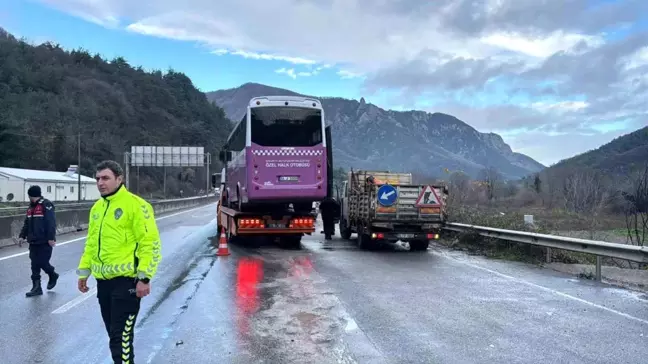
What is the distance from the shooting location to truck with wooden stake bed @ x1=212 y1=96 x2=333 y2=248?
51.3 ft

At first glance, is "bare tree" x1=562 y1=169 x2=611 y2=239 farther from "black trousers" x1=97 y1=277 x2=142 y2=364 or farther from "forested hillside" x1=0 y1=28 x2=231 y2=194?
"forested hillside" x1=0 y1=28 x2=231 y2=194

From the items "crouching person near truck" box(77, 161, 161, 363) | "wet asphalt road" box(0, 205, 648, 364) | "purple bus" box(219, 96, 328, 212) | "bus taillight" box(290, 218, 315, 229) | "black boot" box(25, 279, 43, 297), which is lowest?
"wet asphalt road" box(0, 205, 648, 364)

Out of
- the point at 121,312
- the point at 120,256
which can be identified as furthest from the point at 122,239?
the point at 121,312

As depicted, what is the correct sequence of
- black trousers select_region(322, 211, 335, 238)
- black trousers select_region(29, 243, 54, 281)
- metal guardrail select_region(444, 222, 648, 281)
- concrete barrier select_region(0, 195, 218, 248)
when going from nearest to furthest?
1. black trousers select_region(29, 243, 54, 281)
2. metal guardrail select_region(444, 222, 648, 281)
3. concrete barrier select_region(0, 195, 218, 248)
4. black trousers select_region(322, 211, 335, 238)

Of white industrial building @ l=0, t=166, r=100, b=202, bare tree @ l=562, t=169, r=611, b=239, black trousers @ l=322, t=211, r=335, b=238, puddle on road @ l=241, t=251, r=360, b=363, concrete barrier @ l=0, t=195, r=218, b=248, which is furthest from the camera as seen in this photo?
white industrial building @ l=0, t=166, r=100, b=202

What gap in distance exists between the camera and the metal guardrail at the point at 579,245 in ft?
32.6

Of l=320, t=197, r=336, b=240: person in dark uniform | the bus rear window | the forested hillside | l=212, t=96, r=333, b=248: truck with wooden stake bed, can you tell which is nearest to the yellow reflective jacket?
l=212, t=96, r=333, b=248: truck with wooden stake bed

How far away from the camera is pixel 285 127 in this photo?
16.0 m

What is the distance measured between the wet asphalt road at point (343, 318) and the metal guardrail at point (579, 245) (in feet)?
2.22

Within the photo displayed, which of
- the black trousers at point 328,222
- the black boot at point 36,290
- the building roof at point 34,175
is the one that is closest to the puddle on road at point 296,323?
the black boot at point 36,290

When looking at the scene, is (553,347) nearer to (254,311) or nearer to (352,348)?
(352,348)

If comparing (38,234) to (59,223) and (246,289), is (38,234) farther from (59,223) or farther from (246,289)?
(59,223)

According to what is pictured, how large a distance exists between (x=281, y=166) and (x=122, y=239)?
443 inches

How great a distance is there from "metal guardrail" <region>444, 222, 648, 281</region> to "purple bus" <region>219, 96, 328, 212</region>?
16.5 feet
